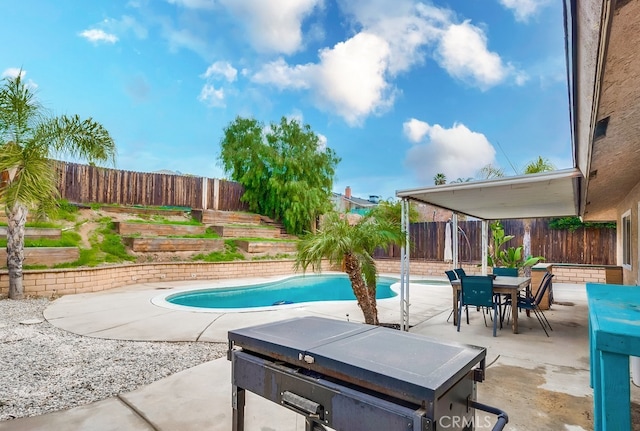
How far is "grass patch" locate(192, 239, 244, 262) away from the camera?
12.2 meters

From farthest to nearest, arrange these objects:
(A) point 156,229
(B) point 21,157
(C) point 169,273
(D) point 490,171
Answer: (D) point 490,171 < (A) point 156,229 < (C) point 169,273 < (B) point 21,157

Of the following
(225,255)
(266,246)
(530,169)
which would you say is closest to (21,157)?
(225,255)

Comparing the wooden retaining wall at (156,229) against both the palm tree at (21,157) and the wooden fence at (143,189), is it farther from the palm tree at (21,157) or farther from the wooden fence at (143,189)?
the palm tree at (21,157)

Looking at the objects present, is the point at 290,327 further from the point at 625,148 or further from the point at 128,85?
the point at 128,85

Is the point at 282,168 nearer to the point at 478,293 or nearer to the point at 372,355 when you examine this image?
the point at 478,293

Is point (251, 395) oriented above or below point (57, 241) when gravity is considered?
below

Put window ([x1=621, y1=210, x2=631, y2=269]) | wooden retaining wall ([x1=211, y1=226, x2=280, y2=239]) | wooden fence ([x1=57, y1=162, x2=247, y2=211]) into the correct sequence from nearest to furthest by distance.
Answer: window ([x1=621, y1=210, x2=631, y2=269]), wooden fence ([x1=57, y1=162, x2=247, y2=211]), wooden retaining wall ([x1=211, y1=226, x2=280, y2=239])

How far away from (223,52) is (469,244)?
1618 cm

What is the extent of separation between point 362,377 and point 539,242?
46.0ft

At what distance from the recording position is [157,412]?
2.65m

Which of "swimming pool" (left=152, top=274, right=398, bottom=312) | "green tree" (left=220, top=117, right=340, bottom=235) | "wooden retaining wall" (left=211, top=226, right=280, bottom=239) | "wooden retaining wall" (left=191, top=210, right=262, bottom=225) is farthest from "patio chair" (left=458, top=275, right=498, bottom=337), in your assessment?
"wooden retaining wall" (left=191, top=210, right=262, bottom=225)

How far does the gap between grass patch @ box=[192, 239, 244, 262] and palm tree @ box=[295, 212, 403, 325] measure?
7807mm

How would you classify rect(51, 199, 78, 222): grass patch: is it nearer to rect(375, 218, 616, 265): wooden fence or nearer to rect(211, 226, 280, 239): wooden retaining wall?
rect(211, 226, 280, 239): wooden retaining wall

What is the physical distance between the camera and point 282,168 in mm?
17719
